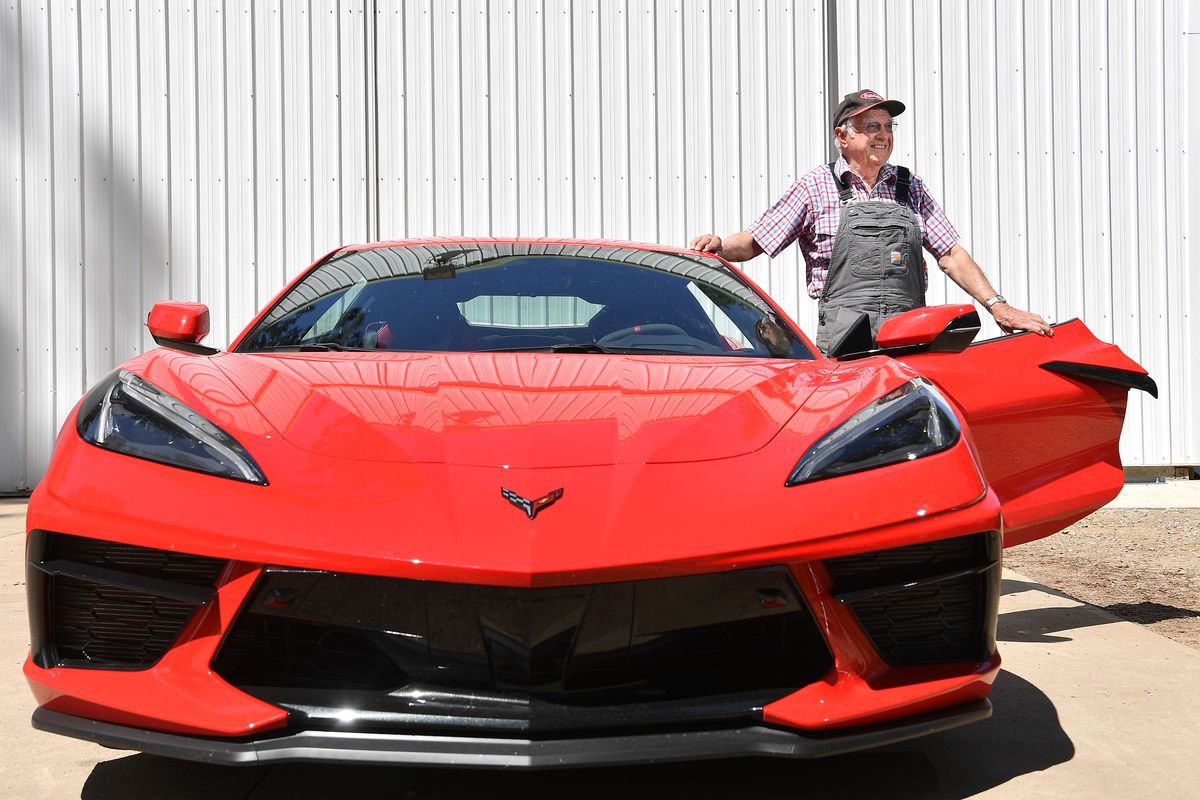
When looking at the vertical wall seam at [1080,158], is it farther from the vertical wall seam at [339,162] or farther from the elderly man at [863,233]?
the vertical wall seam at [339,162]

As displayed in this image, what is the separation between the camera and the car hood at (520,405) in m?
2.07

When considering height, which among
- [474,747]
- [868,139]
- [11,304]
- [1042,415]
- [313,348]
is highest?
[868,139]

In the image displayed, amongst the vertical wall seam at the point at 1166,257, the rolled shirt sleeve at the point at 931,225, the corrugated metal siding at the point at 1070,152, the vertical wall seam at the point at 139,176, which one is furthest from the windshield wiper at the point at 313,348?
the vertical wall seam at the point at 1166,257

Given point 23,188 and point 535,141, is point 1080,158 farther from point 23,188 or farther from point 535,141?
point 23,188

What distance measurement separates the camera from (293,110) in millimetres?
7484

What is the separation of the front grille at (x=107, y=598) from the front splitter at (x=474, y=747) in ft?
0.42

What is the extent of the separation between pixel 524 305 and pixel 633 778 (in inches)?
55.8

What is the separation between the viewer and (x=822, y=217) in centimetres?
434

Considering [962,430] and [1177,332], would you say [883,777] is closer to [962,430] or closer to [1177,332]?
[962,430]

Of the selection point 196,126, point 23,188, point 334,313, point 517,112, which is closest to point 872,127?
point 334,313

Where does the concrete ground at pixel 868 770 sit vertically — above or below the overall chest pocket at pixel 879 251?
below

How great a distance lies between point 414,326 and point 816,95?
545 centimetres

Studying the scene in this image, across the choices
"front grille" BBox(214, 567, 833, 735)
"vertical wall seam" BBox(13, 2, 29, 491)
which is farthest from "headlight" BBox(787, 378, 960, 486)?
"vertical wall seam" BBox(13, 2, 29, 491)

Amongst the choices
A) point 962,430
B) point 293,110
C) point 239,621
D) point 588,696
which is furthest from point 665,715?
point 293,110
